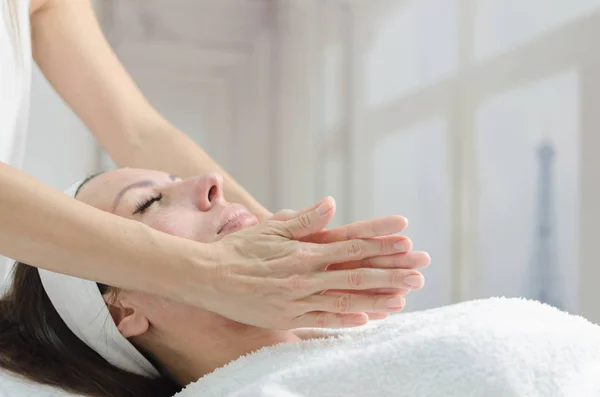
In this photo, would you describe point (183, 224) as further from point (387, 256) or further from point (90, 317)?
point (387, 256)

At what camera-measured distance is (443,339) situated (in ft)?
2.31

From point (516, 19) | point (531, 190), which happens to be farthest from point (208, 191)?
point (516, 19)

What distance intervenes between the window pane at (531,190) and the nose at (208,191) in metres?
0.88

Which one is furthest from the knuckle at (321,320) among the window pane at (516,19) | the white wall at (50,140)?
the white wall at (50,140)

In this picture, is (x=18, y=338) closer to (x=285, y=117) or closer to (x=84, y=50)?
(x=84, y=50)

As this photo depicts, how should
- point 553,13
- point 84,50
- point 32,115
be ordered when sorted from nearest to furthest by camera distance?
point 84,50 < point 553,13 < point 32,115

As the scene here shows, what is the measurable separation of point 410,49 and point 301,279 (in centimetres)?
164

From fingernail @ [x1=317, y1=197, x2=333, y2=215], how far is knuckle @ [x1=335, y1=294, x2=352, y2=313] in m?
0.10

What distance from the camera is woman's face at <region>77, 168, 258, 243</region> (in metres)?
0.90

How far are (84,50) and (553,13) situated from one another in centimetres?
105

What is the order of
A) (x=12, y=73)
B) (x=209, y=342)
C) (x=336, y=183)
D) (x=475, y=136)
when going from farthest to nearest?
1. (x=336, y=183)
2. (x=475, y=136)
3. (x=12, y=73)
4. (x=209, y=342)

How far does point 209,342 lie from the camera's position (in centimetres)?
89

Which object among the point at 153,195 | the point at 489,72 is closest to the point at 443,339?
the point at 153,195

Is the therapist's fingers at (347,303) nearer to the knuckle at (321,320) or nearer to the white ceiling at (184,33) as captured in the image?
the knuckle at (321,320)
